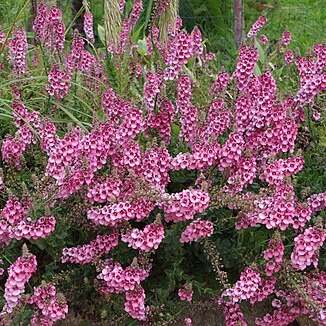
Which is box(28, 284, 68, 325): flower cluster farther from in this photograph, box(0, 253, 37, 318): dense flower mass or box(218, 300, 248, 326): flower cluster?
Result: box(218, 300, 248, 326): flower cluster

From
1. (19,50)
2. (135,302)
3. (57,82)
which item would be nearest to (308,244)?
(135,302)

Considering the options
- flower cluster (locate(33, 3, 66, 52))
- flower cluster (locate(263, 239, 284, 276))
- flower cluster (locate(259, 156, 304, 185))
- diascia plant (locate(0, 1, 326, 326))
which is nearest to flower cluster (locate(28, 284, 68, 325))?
diascia plant (locate(0, 1, 326, 326))

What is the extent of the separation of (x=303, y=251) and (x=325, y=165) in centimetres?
85

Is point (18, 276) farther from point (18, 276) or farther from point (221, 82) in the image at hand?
point (221, 82)

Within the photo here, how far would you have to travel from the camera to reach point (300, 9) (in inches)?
300

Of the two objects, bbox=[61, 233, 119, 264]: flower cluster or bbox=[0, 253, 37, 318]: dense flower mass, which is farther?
bbox=[61, 233, 119, 264]: flower cluster

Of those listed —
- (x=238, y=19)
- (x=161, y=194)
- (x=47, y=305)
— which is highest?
(x=238, y=19)

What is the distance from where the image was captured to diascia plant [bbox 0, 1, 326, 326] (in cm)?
258

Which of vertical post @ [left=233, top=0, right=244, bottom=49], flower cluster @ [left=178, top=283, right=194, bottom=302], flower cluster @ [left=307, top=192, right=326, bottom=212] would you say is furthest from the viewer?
vertical post @ [left=233, top=0, right=244, bottom=49]

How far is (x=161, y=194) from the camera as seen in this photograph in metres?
2.59

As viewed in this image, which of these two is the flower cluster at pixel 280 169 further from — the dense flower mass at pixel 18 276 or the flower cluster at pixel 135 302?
the dense flower mass at pixel 18 276

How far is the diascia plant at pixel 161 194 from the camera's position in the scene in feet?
8.46

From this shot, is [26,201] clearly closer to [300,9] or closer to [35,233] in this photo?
[35,233]

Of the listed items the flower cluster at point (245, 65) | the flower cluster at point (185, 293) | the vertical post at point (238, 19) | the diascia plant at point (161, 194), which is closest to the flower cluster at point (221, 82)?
the diascia plant at point (161, 194)
